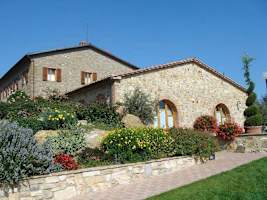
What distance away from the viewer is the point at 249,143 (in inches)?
645

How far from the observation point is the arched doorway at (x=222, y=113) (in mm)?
22781

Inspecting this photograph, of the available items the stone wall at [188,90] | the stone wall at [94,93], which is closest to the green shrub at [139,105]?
the stone wall at [188,90]

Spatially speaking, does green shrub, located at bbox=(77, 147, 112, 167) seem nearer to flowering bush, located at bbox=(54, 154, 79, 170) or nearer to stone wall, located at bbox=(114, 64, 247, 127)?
flowering bush, located at bbox=(54, 154, 79, 170)

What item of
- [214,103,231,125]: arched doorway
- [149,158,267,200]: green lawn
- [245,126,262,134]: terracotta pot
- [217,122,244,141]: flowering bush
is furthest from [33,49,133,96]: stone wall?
[149,158,267,200]: green lawn

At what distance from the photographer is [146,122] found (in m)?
18.8

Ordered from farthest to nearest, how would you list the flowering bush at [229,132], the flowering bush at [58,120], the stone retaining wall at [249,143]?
the flowering bush at [229,132], the stone retaining wall at [249,143], the flowering bush at [58,120]

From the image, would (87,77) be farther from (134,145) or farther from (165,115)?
(134,145)

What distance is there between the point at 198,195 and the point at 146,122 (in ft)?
36.1

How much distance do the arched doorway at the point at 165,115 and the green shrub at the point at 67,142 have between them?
8127 mm

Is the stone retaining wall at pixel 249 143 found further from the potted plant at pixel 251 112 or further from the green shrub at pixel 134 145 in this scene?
the green shrub at pixel 134 145

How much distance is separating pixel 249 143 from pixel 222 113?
6.91 m

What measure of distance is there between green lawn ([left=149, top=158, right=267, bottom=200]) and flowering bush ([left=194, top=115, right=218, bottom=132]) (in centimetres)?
1012

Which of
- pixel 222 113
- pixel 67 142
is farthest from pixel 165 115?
pixel 67 142

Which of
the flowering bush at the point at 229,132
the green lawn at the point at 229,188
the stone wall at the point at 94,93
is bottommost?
the green lawn at the point at 229,188
